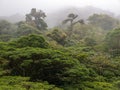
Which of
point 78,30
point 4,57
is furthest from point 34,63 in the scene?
point 78,30

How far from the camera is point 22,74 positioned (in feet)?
67.2

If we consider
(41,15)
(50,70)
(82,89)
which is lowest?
(82,89)

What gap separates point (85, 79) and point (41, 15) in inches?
1268

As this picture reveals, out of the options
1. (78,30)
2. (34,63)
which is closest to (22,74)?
(34,63)

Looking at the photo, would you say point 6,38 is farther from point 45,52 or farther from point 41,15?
point 45,52

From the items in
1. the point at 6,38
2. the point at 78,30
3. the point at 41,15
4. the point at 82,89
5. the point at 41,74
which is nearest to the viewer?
the point at 82,89

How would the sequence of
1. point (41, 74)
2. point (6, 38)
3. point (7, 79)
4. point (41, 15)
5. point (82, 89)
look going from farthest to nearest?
point (41, 15) < point (6, 38) < point (41, 74) < point (82, 89) < point (7, 79)

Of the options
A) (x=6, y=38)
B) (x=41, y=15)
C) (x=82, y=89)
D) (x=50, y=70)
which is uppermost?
(x=41, y=15)

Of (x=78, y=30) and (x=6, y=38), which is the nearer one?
(x=6, y=38)

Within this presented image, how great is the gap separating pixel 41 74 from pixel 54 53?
5.59 ft

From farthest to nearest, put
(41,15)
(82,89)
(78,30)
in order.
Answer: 1. (78,30)
2. (41,15)
3. (82,89)

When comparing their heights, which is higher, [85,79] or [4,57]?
[4,57]

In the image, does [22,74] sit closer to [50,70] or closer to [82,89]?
[50,70]

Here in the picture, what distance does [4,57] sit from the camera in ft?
68.9
